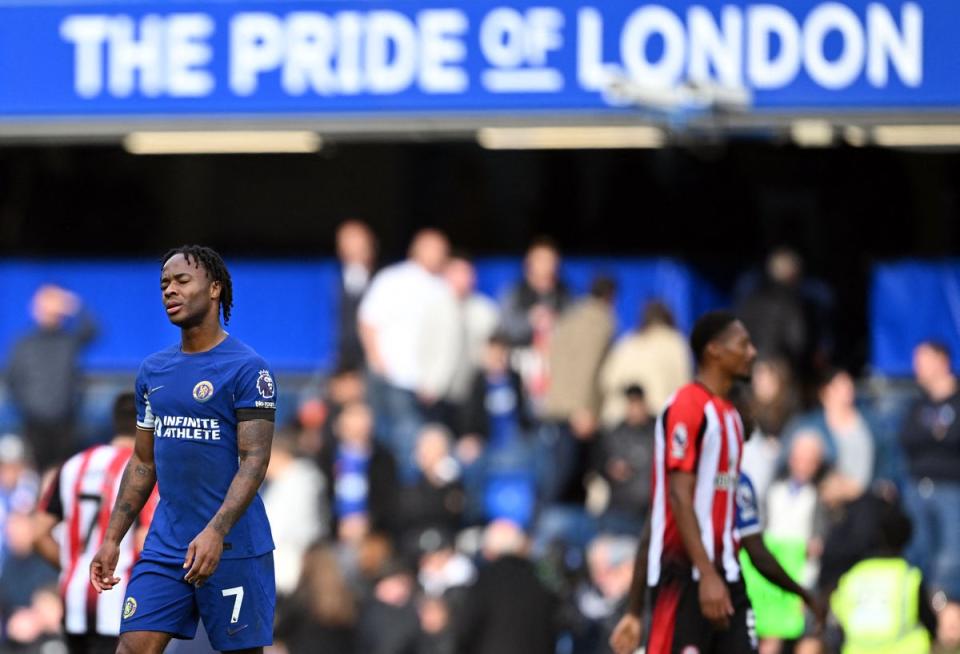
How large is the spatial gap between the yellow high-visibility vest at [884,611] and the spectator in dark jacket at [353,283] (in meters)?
5.25

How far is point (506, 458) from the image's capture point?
15195mm

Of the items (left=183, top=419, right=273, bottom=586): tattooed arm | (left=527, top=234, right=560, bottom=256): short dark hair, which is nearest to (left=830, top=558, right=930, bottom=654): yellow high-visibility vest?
(left=527, top=234, right=560, bottom=256): short dark hair

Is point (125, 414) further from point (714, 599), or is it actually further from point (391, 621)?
point (391, 621)

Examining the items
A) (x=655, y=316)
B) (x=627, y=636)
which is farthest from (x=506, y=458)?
(x=627, y=636)

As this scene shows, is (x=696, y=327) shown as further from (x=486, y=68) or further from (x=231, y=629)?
(x=486, y=68)

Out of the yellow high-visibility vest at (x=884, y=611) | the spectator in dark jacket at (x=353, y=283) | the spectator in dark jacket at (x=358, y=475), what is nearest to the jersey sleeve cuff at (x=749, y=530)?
the yellow high-visibility vest at (x=884, y=611)

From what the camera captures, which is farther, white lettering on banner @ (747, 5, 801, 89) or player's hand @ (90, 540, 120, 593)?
white lettering on banner @ (747, 5, 801, 89)

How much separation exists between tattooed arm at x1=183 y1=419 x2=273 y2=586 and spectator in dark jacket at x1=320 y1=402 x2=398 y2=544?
7.88 m

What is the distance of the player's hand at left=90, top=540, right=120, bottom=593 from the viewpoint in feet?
22.4

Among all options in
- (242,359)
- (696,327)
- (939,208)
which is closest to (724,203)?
(939,208)

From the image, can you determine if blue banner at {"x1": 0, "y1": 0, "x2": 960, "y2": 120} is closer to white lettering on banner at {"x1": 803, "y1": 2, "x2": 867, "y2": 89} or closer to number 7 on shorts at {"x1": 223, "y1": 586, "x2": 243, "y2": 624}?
white lettering on banner at {"x1": 803, "y1": 2, "x2": 867, "y2": 89}

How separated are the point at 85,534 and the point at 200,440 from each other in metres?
2.56

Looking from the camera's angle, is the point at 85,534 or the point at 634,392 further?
the point at 634,392

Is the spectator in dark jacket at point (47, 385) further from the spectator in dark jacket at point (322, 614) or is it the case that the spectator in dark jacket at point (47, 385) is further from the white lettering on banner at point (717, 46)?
the white lettering on banner at point (717, 46)
